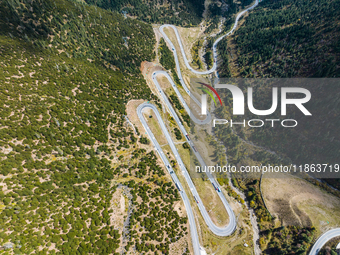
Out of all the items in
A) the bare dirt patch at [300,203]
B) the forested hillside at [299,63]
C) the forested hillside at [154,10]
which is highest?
the forested hillside at [154,10]

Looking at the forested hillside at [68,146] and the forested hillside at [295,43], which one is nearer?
the forested hillside at [68,146]

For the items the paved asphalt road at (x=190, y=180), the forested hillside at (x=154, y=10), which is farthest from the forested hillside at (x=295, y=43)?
the forested hillside at (x=154, y=10)

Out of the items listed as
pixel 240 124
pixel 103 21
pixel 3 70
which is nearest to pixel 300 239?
pixel 240 124

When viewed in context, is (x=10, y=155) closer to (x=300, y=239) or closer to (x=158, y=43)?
(x=300, y=239)

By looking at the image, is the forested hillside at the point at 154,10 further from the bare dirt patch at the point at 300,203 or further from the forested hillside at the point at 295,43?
the bare dirt patch at the point at 300,203

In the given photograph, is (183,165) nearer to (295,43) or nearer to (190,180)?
(190,180)

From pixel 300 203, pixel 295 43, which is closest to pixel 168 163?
pixel 300 203
